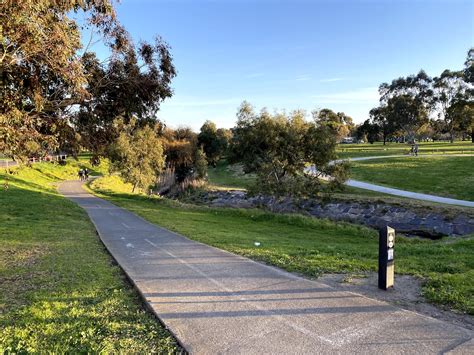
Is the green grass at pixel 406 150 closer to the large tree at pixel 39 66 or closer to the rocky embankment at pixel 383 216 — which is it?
the rocky embankment at pixel 383 216

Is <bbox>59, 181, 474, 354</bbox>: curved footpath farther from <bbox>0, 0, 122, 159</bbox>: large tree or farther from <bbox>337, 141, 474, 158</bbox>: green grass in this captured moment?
<bbox>337, 141, 474, 158</bbox>: green grass

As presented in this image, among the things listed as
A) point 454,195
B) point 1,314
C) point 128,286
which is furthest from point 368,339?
point 454,195

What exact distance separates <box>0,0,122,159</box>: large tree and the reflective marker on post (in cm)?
584

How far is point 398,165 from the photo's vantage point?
3906 cm

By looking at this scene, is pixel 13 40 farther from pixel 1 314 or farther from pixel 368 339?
pixel 368 339

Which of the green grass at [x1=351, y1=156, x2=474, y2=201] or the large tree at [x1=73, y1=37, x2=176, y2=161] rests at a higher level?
the large tree at [x1=73, y1=37, x2=176, y2=161]

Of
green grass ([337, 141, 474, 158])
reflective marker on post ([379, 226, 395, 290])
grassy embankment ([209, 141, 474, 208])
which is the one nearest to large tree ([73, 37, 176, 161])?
reflective marker on post ([379, 226, 395, 290])

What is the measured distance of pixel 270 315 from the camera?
5324 millimetres

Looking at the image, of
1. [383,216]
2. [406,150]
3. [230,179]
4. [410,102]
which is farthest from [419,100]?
[383,216]

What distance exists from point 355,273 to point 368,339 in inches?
118

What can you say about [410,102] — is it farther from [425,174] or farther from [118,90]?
[118,90]

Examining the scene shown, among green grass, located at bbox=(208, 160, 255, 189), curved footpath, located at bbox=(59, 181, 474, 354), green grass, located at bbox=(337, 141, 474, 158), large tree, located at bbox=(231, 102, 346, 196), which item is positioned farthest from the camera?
green grass, located at bbox=(337, 141, 474, 158)

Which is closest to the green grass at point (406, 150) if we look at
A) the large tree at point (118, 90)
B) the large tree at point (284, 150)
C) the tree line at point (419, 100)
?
the tree line at point (419, 100)

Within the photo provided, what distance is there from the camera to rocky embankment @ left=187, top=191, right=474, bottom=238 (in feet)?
60.7
